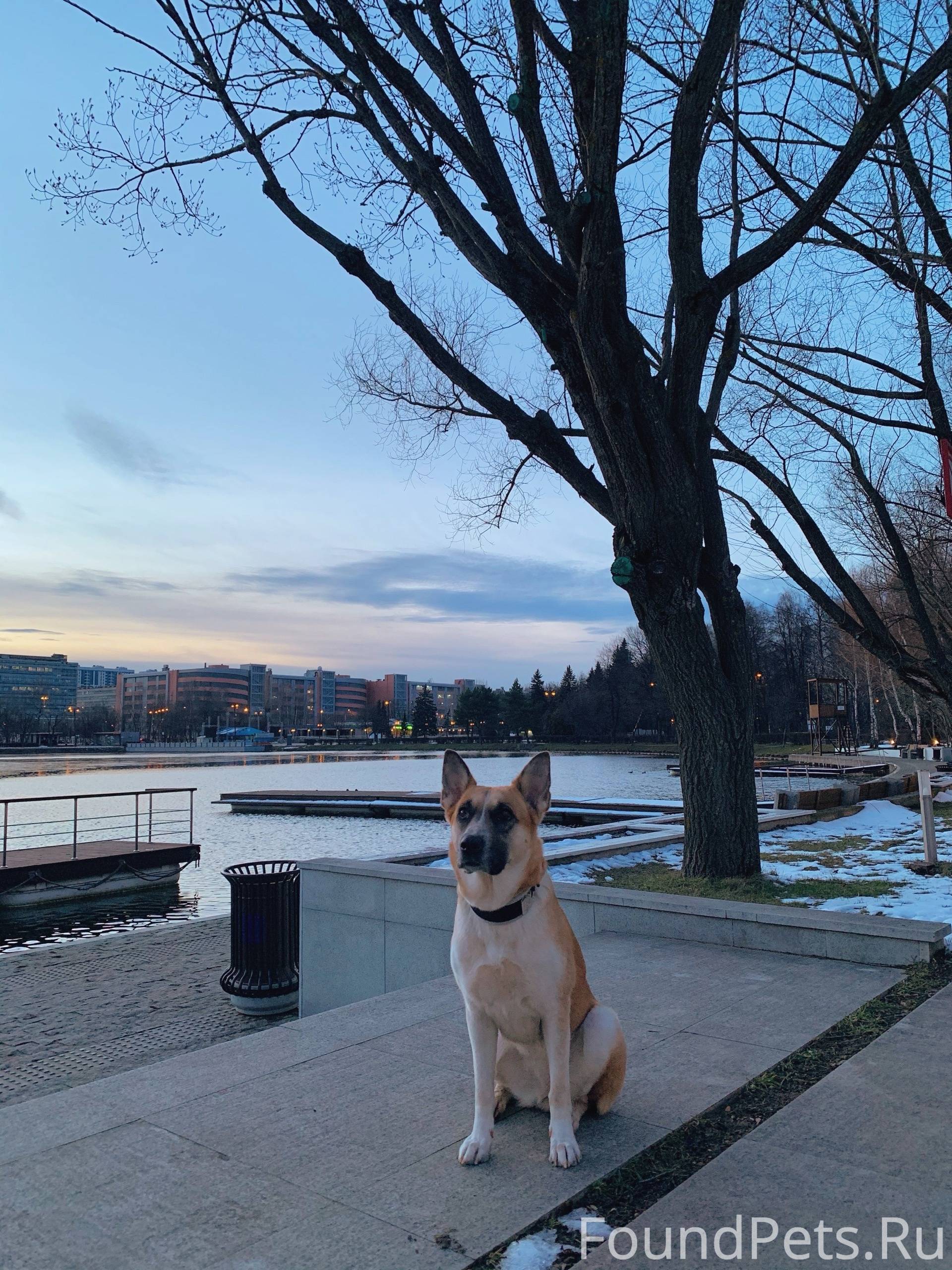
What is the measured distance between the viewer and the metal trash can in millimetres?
8508

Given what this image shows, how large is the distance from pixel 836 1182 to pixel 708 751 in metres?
5.76

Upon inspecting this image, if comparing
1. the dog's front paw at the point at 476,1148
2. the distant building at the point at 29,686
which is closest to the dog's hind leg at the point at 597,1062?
the dog's front paw at the point at 476,1148

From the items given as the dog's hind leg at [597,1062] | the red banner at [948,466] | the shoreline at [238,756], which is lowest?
the shoreline at [238,756]

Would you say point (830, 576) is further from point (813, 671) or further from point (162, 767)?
point (813, 671)

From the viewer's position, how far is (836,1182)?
2.88 m

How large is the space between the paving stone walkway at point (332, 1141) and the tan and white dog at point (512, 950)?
25 cm

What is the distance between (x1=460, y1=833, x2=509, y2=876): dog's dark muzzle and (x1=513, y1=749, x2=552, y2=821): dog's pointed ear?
0.28 m

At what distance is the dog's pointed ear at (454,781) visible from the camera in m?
3.20

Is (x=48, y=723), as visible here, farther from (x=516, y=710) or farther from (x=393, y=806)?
(x=393, y=806)

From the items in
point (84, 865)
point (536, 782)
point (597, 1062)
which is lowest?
point (84, 865)

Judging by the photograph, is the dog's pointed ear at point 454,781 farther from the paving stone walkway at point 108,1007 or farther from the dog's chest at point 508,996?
the paving stone walkway at point 108,1007

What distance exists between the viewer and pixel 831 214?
9656 millimetres

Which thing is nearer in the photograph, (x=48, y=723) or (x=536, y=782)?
(x=536, y=782)

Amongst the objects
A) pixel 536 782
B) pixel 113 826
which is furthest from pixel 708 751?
pixel 113 826
